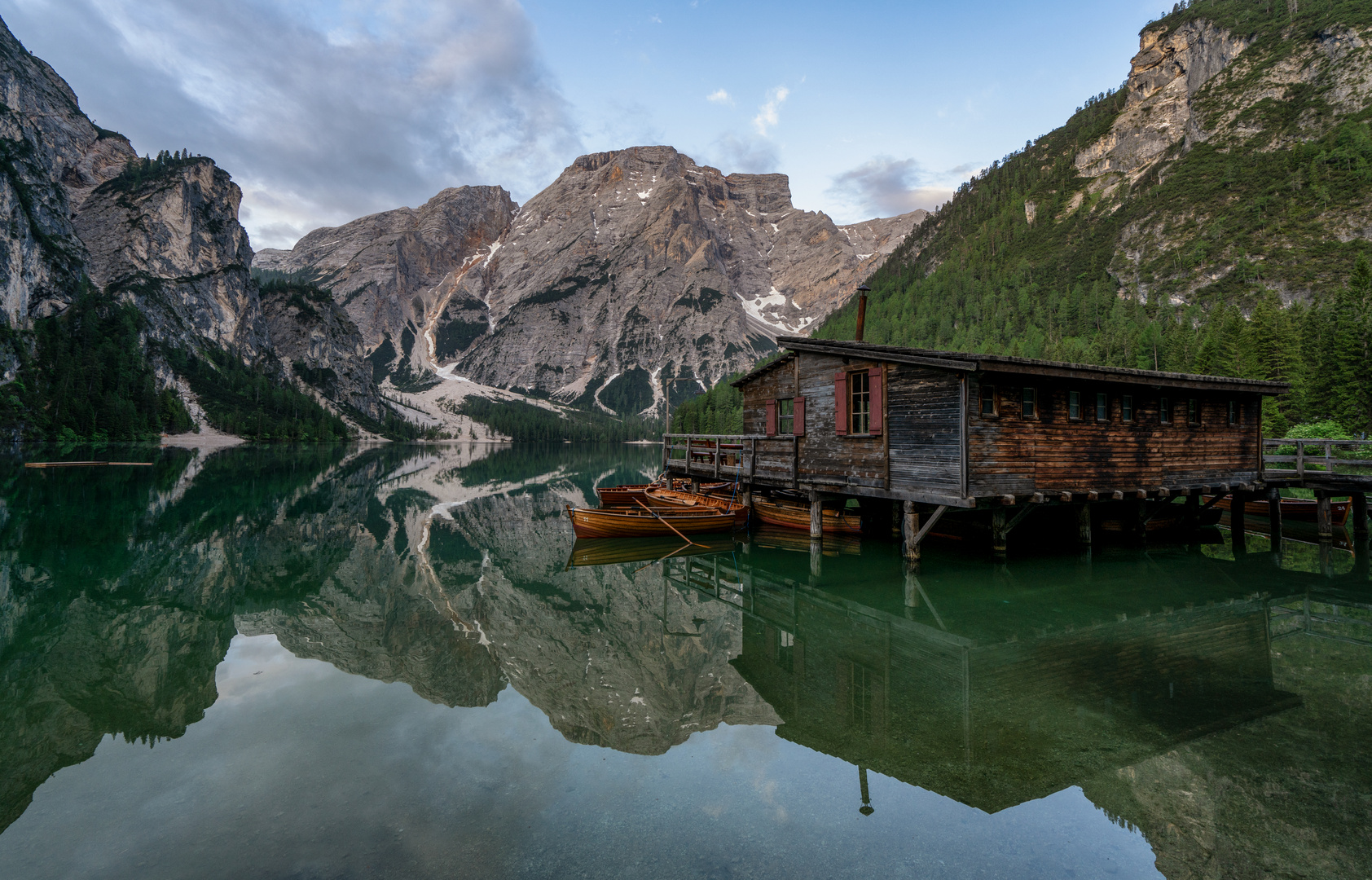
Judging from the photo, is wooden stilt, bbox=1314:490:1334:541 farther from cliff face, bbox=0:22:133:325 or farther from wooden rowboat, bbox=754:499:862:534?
cliff face, bbox=0:22:133:325

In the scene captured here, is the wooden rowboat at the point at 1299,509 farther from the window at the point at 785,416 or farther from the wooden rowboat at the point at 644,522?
the wooden rowboat at the point at 644,522

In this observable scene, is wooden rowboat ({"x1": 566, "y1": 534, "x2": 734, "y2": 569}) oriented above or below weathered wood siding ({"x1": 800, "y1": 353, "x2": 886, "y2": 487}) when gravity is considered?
below

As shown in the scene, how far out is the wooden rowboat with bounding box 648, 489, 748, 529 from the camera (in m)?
27.5

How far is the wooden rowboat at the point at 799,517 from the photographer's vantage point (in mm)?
25641

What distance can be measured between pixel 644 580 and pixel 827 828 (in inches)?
527

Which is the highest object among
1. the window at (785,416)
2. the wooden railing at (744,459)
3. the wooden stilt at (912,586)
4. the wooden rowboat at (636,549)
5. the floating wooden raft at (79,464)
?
the window at (785,416)

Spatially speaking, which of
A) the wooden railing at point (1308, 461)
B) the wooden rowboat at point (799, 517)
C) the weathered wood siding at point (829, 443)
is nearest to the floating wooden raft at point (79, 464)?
the wooden rowboat at point (799, 517)

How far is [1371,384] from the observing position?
130 feet

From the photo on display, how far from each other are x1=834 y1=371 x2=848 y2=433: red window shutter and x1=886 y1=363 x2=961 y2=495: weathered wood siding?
5.88 ft

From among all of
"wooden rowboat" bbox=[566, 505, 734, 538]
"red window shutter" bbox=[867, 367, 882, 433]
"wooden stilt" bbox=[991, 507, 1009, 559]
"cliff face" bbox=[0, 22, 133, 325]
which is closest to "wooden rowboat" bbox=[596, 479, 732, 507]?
"wooden rowboat" bbox=[566, 505, 734, 538]

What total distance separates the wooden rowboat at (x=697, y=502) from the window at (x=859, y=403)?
805 centimetres

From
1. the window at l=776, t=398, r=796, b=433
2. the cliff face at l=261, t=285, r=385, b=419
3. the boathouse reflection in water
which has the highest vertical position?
the cliff face at l=261, t=285, r=385, b=419

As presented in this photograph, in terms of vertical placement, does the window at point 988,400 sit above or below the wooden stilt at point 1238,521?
above

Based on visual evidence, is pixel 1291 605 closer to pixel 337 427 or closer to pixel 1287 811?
pixel 1287 811
